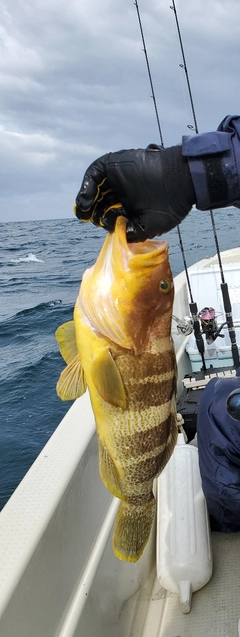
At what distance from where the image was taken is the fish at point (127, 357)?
1.41 metres

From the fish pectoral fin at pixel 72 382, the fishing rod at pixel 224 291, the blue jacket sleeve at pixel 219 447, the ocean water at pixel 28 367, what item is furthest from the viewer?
the ocean water at pixel 28 367

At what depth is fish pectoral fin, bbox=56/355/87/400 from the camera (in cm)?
154

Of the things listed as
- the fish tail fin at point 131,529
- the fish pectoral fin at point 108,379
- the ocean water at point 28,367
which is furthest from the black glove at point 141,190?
the ocean water at point 28,367

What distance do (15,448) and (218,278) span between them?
2872 millimetres

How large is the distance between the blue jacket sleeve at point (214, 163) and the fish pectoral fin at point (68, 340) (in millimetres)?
576

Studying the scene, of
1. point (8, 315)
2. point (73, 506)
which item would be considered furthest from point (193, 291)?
point (8, 315)

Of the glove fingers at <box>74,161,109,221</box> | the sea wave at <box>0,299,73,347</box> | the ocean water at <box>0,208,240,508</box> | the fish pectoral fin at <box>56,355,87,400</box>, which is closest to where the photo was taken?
the glove fingers at <box>74,161,109,221</box>

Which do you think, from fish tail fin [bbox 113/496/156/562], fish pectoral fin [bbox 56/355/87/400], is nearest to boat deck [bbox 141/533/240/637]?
fish tail fin [bbox 113/496/156/562]

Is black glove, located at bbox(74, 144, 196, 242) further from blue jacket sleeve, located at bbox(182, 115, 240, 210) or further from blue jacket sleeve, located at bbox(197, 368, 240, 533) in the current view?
blue jacket sleeve, located at bbox(197, 368, 240, 533)

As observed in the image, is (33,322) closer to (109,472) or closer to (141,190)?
(109,472)

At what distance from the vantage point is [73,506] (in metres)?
1.99

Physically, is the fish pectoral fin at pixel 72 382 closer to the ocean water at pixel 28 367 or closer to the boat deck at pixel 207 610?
the boat deck at pixel 207 610

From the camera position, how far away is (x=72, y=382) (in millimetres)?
1550

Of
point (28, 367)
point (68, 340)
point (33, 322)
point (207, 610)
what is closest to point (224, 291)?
point (207, 610)
